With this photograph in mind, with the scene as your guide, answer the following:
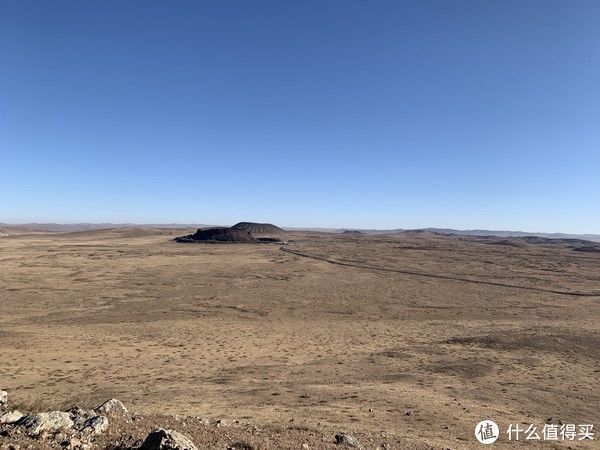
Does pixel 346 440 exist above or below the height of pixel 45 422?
below

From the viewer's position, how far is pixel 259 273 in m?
37.8

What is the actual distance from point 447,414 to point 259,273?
29053mm

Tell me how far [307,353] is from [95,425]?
10002 mm

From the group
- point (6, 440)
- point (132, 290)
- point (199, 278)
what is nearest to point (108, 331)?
point (132, 290)

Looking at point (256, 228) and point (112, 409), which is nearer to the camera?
point (112, 409)

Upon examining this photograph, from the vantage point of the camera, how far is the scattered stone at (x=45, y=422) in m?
5.91

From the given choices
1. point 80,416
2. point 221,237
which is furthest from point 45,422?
point 221,237

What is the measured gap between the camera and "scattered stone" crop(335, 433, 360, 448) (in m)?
7.06

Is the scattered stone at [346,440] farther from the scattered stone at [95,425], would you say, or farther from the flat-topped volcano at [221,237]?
the flat-topped volcano at [221,237]

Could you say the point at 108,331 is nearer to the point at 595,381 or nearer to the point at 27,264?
the point at 595,381

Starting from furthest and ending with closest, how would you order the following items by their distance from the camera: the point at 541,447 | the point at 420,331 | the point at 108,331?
1. the point at 420,331
2. the point at 108,331
3. the point at 541,447
